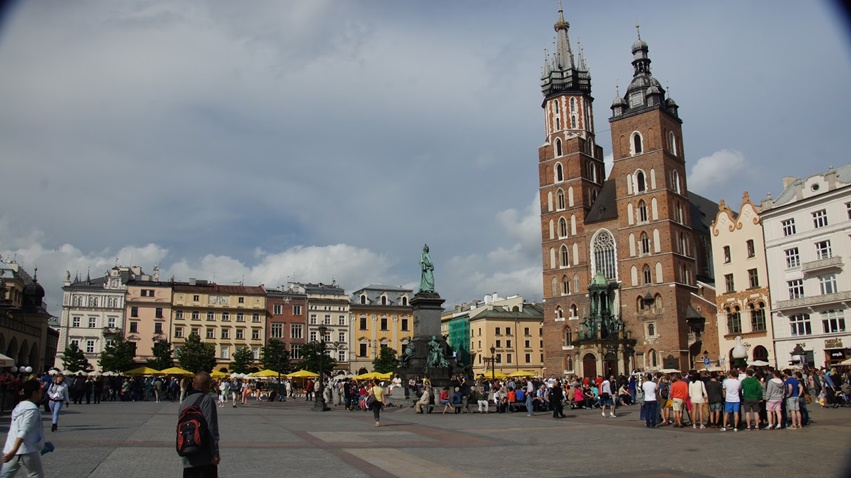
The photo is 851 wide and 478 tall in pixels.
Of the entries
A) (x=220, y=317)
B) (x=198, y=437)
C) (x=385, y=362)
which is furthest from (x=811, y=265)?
(x=220, y=317)

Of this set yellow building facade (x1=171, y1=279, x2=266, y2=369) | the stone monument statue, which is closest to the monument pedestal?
the stone monument statue

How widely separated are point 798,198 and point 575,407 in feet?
86.2

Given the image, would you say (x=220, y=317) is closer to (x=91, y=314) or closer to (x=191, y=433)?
(x=91, y=314)

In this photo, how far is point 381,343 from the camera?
99125 mm

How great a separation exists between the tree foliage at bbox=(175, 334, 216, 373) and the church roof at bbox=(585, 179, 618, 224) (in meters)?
45.9

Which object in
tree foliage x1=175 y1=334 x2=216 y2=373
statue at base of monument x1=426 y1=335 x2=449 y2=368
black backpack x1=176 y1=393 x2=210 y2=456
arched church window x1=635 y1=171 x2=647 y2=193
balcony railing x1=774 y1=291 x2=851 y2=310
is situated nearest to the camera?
black backpack x1=176 y1=393 x2=210 y2=456

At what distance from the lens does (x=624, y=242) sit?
7238cm

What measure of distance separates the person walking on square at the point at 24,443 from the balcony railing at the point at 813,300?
47237mm

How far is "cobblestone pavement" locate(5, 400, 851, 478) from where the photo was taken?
11.9m

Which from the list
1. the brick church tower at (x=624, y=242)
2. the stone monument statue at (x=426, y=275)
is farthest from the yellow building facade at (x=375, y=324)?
the stone monument statue at (x=426, y=275)

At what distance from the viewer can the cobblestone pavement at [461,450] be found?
38.9 feet

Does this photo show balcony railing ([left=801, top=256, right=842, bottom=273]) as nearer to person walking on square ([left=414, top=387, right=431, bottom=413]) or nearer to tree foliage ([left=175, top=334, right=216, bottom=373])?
person walking on square ([left=414, top=387, right=431, bottom=413])

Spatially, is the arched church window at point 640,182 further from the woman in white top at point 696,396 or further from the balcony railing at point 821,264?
the woman in white top at point 696,396

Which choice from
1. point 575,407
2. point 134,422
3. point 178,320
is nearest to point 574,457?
point 134,422
